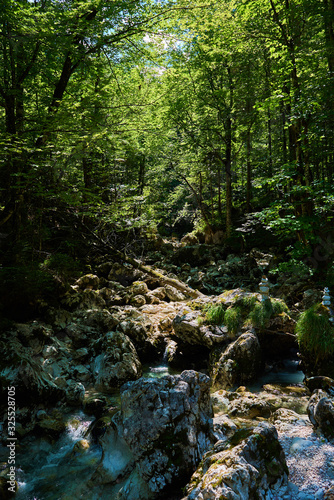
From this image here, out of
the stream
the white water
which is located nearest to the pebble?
the stream

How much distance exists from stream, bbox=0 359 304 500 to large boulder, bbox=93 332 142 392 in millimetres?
918

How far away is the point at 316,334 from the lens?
523 centimetres

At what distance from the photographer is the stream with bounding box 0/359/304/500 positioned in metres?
3.31

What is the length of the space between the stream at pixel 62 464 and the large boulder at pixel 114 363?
0.92 metres

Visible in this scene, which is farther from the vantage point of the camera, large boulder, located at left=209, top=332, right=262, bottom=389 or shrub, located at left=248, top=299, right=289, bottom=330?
shrub, located at left=248, top=299, right=289, bottom=330

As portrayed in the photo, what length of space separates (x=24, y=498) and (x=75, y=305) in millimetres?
5592

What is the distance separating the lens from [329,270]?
281 inches

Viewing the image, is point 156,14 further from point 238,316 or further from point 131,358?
point 131,358

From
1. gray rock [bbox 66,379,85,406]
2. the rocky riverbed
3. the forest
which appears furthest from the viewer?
gray rock [bbox 66,379,85,406]

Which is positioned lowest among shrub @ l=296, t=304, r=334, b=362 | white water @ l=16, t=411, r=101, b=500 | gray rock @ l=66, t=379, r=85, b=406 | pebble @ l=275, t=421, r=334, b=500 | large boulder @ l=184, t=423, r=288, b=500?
white water @ l=16, t=411, r=101, b=500

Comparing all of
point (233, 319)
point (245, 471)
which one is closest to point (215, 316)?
point (233, 319)

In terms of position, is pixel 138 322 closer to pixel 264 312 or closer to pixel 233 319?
pixel 233 319

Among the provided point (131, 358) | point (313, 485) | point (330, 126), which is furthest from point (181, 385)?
point (330, 126)

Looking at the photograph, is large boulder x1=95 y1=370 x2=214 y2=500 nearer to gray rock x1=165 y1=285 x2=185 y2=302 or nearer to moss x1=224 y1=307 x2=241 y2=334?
moss x1=224 y1=307 x2=241 y2=334
